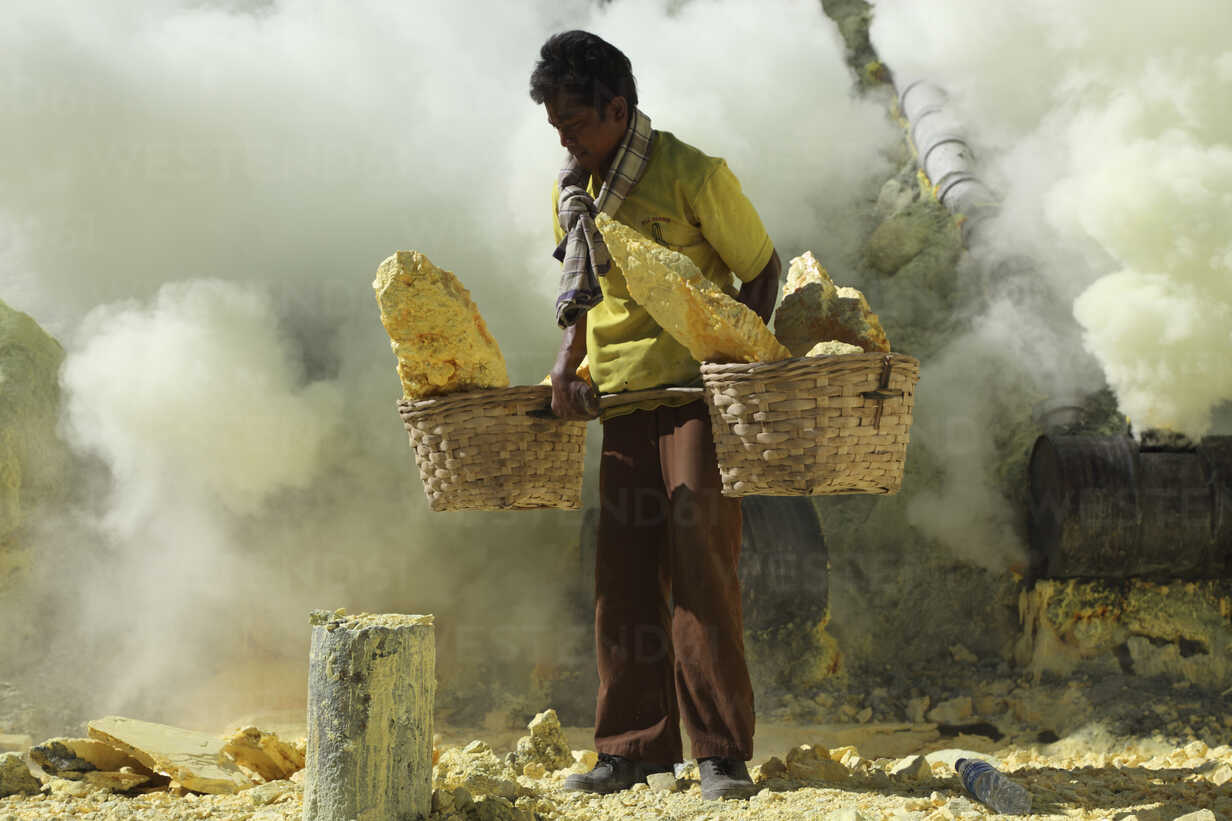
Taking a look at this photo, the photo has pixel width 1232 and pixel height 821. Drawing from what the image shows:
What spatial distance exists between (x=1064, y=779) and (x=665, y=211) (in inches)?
77.9

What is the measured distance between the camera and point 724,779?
9.19 ft

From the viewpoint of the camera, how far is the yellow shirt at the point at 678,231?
2969 millimetres

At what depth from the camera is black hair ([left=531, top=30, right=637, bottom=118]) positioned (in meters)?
2.91

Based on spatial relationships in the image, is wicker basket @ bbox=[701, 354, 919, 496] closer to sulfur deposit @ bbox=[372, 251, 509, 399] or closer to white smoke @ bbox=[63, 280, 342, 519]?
sulfur deposit @ bbox=[372, 251, 509, 399]

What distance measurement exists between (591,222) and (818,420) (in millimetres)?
857

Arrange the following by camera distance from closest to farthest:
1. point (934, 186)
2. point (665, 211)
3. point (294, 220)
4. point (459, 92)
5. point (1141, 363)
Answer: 1. point (665, 211)
2. point (1141, 363)
3. point (294, 220)
4. point (459, 92)
5. point (934, 186)

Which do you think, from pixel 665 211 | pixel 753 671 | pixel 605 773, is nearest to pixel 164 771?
pixel 605 773

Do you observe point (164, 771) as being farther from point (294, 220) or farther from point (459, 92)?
point (459, 92)

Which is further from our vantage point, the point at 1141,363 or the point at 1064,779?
the point at 1141,363

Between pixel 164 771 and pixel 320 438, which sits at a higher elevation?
pixel 320 438

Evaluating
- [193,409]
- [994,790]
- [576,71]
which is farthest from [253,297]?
[994,790]

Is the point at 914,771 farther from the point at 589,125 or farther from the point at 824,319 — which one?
the point at 589,125

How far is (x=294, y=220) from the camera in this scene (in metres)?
6.10

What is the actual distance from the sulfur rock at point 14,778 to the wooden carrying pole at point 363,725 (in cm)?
132
